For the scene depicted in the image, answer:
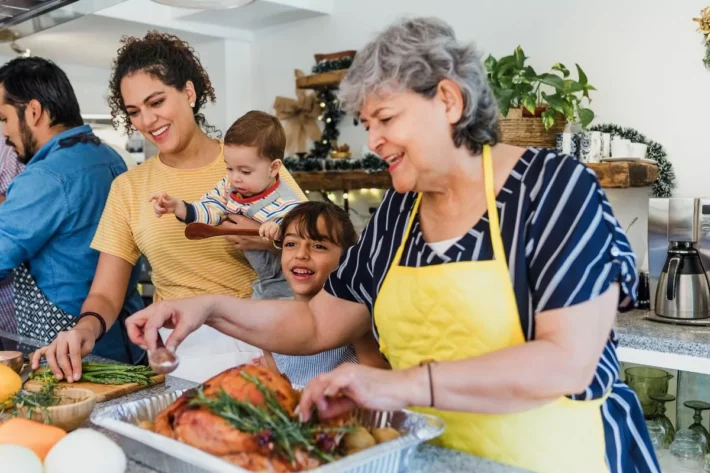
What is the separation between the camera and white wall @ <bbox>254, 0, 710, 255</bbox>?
139 inches

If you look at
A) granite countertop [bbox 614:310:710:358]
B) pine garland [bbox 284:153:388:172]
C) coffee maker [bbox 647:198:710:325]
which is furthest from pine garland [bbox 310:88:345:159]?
granite countertop [bbox 614:310:710:358]

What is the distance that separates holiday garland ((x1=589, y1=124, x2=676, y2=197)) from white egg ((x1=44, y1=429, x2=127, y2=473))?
3099mm

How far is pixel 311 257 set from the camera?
73.4 inches

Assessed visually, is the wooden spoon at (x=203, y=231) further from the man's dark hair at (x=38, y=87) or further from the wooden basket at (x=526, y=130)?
the wooden basket at (x=526, y=130)

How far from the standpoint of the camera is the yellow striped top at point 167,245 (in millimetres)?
2061

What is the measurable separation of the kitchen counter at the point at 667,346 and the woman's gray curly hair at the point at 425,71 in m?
1.64

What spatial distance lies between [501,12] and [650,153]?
1.21m

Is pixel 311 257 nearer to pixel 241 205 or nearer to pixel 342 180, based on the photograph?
pixel 241 205

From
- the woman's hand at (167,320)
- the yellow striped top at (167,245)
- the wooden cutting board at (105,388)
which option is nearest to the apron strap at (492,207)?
the woman's hand at (167,320)

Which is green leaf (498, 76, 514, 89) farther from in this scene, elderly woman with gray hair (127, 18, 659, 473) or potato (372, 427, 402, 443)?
potato (372, 427, 402, 443)

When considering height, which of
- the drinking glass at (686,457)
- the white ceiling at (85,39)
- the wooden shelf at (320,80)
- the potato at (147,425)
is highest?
the white ceiling at (85,39)

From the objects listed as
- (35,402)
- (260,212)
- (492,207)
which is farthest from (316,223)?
(35,402)

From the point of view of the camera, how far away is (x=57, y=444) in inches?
42.0

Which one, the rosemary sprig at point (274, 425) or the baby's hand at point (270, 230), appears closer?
the rosemary sprig at point (274, 425)
